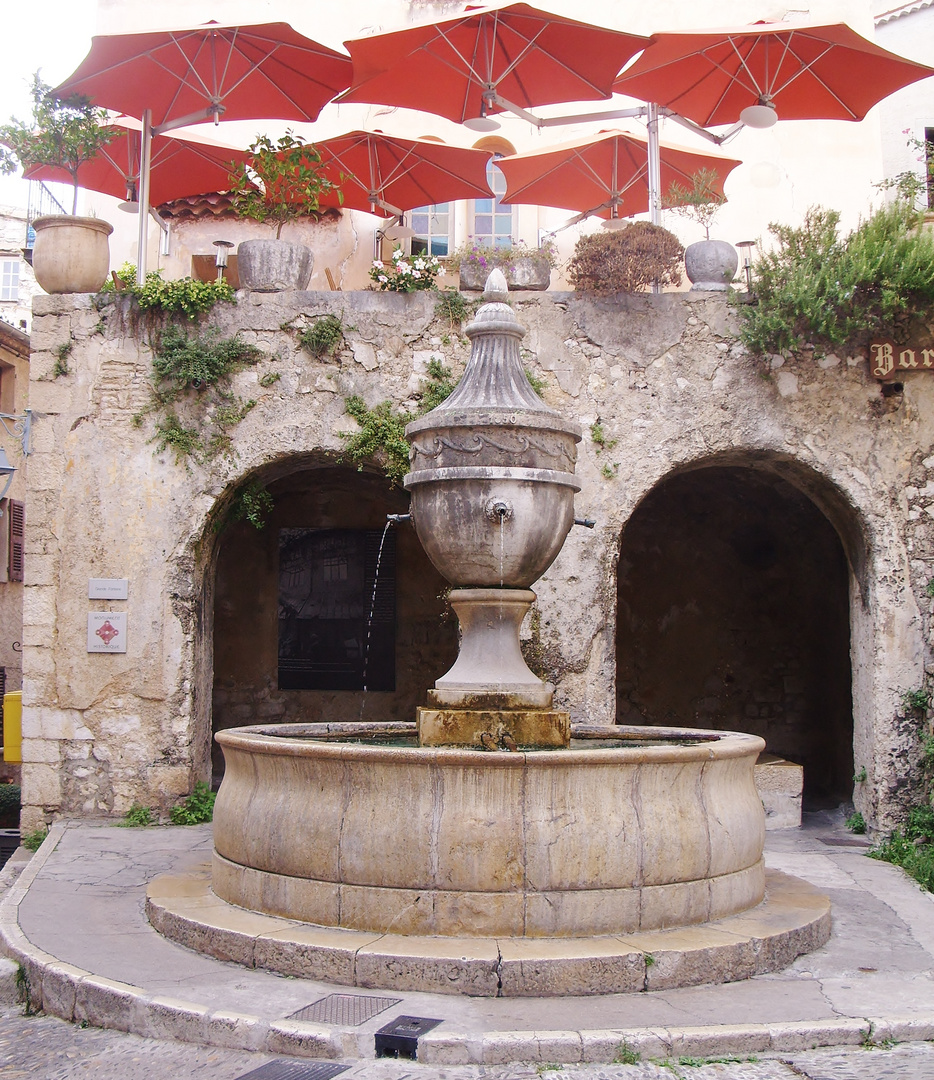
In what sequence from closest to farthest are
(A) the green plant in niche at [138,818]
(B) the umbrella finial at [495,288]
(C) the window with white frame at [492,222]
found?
1. (B) the umbrella finial at [495,288]
2. (A) the green plant in niche at [138,818]
3. (C) the window with white frame at [492,222]

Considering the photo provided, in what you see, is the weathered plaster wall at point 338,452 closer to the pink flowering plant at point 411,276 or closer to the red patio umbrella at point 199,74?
the pink flowering plant at point 411,276

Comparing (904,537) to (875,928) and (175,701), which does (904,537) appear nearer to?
(875,928)

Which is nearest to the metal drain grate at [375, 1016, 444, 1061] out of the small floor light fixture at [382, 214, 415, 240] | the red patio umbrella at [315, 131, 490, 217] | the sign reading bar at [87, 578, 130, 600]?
the sign reading bar at [87, 578, 130, 600]

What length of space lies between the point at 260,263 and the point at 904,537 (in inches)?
193

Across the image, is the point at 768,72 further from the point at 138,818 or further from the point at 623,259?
→ the point at 138,818

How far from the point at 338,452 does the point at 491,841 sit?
415 centimetres

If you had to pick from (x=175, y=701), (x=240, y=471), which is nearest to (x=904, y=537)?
(x=240, y=471)

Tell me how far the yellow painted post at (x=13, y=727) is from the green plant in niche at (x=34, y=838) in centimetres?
52

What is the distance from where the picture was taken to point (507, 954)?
3.90 meters

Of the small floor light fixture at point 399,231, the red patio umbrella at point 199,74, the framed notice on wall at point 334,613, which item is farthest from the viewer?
the small floor light fixture at point 399,231

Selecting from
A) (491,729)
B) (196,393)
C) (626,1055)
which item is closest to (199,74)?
(196,393)

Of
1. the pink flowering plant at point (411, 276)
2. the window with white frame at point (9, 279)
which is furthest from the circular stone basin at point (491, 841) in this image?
the window with white frame at point (9, 279)

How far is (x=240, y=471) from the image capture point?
7.80 m

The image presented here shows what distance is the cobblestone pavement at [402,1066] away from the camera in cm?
331
